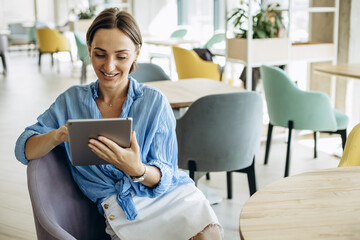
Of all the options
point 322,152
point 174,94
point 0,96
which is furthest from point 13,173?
point 0,96

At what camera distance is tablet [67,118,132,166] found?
1302 mm

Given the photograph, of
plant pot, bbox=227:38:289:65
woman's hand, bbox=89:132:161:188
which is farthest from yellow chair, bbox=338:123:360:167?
plant pot, bbox=227:38:289:65

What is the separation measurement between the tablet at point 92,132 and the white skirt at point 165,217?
0.27 m

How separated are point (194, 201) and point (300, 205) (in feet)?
1.47

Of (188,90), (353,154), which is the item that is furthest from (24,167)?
(353,154)

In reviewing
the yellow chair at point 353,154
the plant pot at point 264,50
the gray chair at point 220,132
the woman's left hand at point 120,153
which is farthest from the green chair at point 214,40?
the woman's left hand at point 120,153

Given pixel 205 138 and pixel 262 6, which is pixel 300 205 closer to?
pixel 205 138

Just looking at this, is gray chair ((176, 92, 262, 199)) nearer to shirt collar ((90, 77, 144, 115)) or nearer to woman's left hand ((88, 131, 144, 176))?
shirt collar ((90, 77, 144, 115))

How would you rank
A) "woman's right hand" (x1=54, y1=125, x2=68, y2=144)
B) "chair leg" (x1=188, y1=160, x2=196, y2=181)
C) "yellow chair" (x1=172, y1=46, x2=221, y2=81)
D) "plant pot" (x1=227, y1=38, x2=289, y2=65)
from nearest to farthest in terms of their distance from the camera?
"woman's right hand" (x1=54, y1=125, x2=68, y2=144) → "chair leg" (x1=188, y1=160, x2=196, y2=181) → "plant pot" (x1=227, y1=38, x2=289, y2=65) → "yellow chair" (x1=172, y1=46, x2=221, y2=81)

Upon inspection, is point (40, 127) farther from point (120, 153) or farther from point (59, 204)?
point (120, 153)

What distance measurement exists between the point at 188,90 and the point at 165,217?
1.66 metres

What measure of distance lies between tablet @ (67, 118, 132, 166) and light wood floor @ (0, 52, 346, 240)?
1.52 metres

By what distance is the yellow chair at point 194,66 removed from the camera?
17.6 ft

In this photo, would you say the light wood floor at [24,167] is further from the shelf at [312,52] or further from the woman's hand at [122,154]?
the woman's hand at [122,154]
